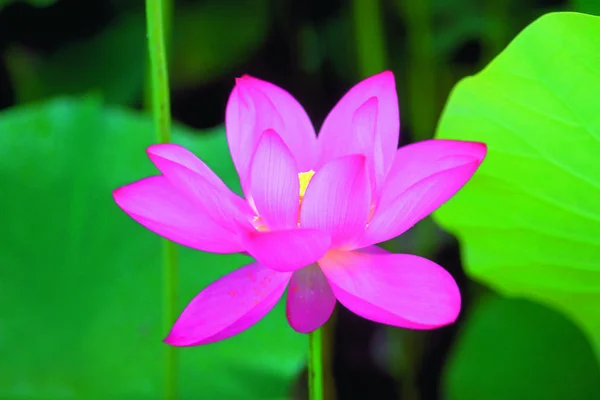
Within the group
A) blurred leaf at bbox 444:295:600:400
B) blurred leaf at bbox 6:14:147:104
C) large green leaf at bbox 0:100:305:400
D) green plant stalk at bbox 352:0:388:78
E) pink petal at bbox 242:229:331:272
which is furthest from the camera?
blurred leaf at bbox 6:14:147:104

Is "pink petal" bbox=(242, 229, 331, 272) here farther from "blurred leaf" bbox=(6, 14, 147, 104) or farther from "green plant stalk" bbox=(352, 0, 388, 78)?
"blurred leaf" bbox=(6, 14, 147, 104)

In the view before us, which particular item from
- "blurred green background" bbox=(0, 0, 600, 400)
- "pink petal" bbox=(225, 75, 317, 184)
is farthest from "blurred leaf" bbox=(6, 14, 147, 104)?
"pink petal" bbox=(225, 75, 317, 184)

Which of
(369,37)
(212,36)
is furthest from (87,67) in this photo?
(369,37)

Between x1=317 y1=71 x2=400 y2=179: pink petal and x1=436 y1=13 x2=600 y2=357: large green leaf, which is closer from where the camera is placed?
x1=317 y1=71 x2=400 y2=179: pink petal

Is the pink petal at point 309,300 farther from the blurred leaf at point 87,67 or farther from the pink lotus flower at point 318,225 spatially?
the blurred leaf at point 87,67

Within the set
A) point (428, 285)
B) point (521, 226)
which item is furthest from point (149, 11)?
point (521, 226)
